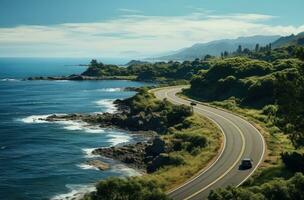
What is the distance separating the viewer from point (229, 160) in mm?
70062

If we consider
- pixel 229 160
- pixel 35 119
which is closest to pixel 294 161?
pixel 229 160

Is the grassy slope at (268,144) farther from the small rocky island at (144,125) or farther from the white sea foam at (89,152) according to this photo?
the white sea foam at (89,152)

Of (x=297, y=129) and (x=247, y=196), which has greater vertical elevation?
(x=297, y=129)

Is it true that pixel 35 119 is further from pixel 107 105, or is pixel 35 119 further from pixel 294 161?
pixel 294 161

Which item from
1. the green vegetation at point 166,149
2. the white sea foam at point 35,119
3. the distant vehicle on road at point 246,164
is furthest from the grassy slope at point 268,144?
the white sea foam at point 35,119

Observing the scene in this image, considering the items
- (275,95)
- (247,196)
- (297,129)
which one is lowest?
(247,196)

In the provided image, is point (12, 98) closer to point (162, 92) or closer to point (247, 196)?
point (162, 92)

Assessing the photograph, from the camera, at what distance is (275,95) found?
45.3 m

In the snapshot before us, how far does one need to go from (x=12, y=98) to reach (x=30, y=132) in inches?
3203

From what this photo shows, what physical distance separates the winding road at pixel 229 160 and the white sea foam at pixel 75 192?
1450 centimetres

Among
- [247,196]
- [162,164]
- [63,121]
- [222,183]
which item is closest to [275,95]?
[247,196]

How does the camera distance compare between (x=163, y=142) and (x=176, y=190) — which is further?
(x=163, y=142)

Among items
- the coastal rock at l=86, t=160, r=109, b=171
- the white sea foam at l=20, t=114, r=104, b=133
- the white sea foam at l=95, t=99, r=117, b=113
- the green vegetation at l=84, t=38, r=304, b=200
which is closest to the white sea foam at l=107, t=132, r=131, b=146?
the white sea foam at l=20, t=114, r=104, b=133

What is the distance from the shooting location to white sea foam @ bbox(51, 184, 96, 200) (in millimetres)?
63688
